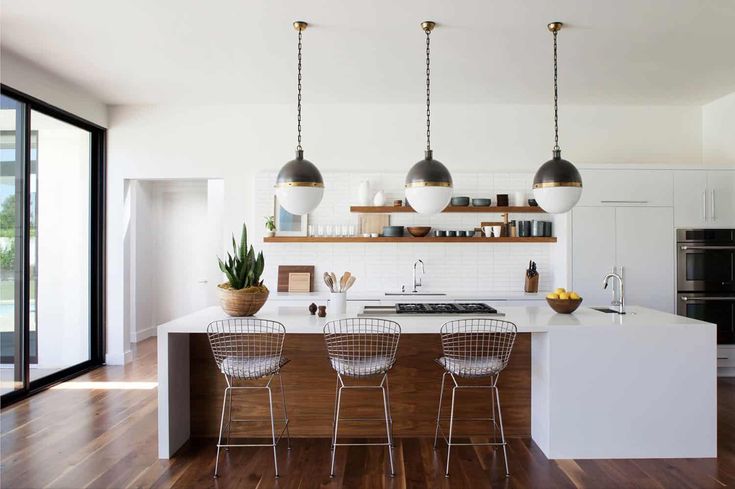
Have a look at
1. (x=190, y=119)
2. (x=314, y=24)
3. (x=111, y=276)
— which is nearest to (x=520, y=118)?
(x=314, y=24)

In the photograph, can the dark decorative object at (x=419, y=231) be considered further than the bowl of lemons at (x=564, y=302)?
Yes

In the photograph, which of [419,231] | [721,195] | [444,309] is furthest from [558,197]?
[721,195]

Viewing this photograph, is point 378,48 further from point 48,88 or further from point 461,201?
point 48,88

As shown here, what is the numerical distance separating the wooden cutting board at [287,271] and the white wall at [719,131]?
4.82 m

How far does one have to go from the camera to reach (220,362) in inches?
131

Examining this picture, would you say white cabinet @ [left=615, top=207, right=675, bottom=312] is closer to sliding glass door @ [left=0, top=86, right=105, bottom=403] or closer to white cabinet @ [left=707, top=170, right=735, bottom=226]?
white cabinet @ [left=707, top=170, right=735, bottom=226]

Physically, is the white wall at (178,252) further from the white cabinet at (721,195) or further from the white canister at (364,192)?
the white cabinet at (721,195)

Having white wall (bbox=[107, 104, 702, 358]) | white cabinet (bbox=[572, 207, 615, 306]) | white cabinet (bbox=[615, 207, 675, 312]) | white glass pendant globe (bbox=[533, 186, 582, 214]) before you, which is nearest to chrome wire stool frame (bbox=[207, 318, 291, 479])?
white glass pendant globe (bbox=[533, 186, 582, 214])

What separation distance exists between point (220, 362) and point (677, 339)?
304 cm

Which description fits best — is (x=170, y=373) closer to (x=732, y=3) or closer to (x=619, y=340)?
(x=619, y=340)

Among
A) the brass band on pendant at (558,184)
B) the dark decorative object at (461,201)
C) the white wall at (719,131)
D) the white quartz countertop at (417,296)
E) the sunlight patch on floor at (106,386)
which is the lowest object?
the sunlight patch on floor at (106,386)

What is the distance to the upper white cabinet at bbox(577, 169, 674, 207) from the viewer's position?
5453 mm

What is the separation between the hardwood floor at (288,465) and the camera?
301cm

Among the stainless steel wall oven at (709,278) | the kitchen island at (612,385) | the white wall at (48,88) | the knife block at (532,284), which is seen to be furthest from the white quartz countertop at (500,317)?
the white wall at (48,88)
